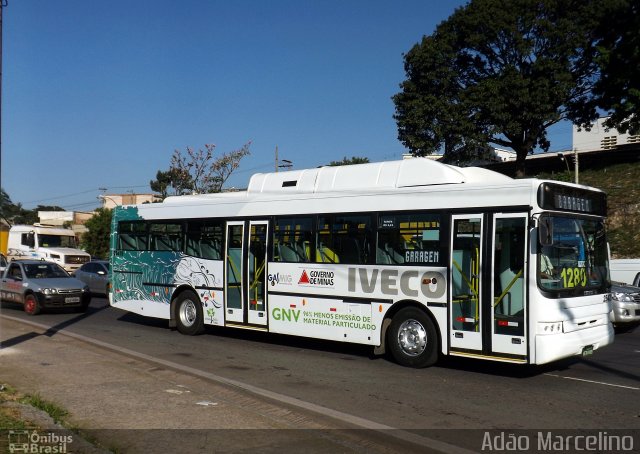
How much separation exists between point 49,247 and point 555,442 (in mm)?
32539

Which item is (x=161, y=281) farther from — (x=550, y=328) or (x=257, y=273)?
→ (x=550, y=328)

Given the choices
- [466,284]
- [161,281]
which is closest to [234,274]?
[161,281]

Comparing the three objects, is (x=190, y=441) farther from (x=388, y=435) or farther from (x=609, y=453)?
(x=609, y=453)

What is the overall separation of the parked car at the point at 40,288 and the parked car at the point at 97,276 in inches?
191

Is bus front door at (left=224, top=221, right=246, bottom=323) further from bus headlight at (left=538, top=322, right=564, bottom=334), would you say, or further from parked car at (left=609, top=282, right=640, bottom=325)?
parked car at (left=609, top=282, right=640, bottom=325)

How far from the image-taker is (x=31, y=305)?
1848 centimetres

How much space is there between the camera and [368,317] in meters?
10.9

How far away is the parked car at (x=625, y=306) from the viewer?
15793 millimetres

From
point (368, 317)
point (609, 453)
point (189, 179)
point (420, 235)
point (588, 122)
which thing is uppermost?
point (588, 122)

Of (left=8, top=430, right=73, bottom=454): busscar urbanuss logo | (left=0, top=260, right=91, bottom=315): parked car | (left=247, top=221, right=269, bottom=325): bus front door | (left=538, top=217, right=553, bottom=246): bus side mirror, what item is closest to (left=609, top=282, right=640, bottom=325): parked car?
(left=538, top=217, right=553, bottom=246): bus side mirror

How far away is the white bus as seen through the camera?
29.9 ft

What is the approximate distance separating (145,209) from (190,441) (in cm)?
1028

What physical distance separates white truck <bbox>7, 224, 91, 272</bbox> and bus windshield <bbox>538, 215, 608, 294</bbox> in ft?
94.9

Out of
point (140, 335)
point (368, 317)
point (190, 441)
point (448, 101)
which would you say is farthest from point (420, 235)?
point (448, 101)
